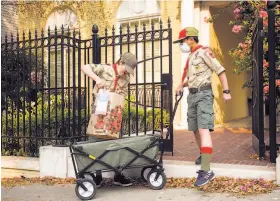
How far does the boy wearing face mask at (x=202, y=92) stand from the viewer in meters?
4.99

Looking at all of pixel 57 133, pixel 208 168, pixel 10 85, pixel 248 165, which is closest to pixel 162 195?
pixel 208 168

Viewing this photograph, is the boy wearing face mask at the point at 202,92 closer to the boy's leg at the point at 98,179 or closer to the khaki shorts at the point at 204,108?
the khaki shorts at the point at 204,108

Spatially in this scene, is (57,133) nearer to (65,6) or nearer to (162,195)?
(162,195)

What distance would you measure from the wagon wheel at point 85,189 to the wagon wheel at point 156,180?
2.49 ft

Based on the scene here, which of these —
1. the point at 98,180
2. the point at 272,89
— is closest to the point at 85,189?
the point at 98,180

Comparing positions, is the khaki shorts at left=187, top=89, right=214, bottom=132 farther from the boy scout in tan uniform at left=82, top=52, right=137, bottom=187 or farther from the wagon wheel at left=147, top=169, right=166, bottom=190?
the boy scout in tan uniform at left=82, top=52, right=137, bottom=187

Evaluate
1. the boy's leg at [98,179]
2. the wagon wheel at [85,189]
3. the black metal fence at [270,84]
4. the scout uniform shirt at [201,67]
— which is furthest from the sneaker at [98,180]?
the black metal fence at [270,84]

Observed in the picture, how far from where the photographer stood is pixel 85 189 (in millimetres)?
4945

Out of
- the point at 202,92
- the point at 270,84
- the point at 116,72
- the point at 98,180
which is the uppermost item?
the point at 116,72

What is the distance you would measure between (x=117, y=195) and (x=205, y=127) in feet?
4.66

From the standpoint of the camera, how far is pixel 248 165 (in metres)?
5.47

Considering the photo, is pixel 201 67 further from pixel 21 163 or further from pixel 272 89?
pixel 21 163

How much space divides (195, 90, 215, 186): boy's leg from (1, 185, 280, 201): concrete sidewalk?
0.31m

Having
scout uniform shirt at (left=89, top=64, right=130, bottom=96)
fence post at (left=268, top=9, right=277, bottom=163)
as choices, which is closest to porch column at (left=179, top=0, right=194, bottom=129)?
fence post at (left=268, top=9, right=277, bottom=163)
